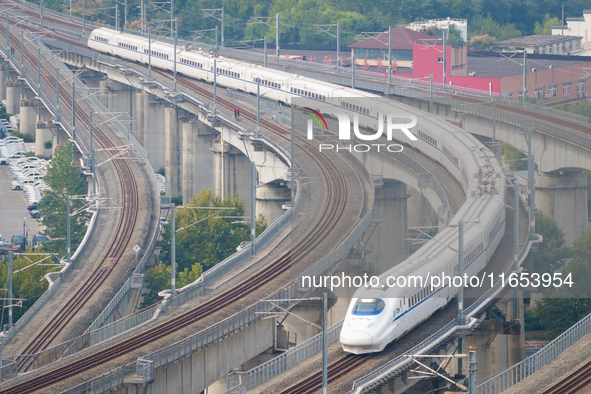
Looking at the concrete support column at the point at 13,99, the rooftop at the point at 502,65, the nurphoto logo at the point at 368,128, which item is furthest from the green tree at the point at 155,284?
the concrete support column at the point at 13,99

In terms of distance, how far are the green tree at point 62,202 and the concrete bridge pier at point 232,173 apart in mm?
12817

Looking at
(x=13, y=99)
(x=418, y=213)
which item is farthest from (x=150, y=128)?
(x=418, y=213)

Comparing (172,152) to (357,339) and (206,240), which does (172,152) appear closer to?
(206,240)

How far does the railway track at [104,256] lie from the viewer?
7519cm

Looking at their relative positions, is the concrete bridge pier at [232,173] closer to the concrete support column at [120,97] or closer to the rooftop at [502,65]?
the concrete support column at [120,97]

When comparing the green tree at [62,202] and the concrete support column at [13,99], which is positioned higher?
the concrete support column at [13,99]

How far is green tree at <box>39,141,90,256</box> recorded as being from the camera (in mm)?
107150

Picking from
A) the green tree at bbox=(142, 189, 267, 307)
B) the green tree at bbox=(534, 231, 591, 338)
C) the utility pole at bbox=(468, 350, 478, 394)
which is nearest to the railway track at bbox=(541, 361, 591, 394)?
the utility pole at bbox=(468, 350, 478, 394)

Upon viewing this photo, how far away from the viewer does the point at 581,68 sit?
166 meters

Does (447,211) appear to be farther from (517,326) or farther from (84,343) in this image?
(84,343)

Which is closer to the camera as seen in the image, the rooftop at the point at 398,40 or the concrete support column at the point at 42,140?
the concrete support column at the point at 42,140

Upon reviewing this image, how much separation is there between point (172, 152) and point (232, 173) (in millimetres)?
21060

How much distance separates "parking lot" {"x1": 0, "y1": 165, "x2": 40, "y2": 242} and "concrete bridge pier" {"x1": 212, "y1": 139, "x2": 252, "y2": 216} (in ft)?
55.5

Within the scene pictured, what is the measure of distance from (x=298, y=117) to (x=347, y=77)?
31967 millimetres
